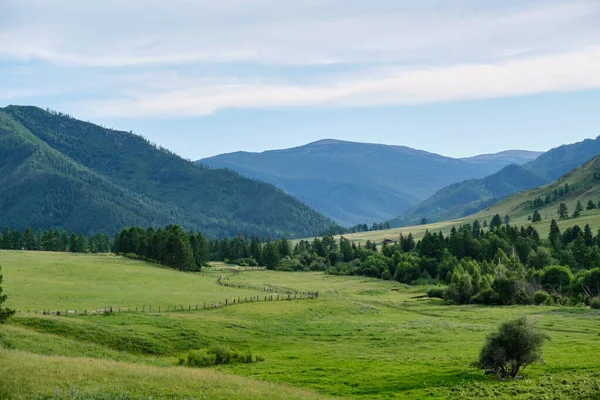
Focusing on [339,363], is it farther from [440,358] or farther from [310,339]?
[310,339]

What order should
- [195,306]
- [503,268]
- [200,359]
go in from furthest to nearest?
1. [503,268]
2. [195,306]
3. [200,359]

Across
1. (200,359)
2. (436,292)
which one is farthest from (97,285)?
(436,292)

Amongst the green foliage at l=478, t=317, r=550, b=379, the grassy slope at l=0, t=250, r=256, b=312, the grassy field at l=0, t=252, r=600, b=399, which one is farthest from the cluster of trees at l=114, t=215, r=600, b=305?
the green foliage at l=478, t=317, r=550, b=379

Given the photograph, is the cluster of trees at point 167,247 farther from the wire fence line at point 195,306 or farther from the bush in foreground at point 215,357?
the bush in foreground at point 215,357

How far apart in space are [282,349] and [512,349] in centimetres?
2589

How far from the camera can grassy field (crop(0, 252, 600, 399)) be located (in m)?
39.6

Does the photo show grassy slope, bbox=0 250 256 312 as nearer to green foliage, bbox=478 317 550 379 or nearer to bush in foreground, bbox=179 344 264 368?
bush in foreground, bbox=179 344 264 368

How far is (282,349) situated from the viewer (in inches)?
2653

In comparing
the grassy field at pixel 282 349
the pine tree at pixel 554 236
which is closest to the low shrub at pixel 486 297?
the grassy field at pixel 282 349

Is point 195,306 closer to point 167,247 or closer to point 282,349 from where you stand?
point 282,349

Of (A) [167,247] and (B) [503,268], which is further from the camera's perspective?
(A) [167,247]

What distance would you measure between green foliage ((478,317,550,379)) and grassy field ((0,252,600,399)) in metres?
1.54

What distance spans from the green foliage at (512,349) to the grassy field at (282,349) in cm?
154

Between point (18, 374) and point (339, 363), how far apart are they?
29008 mm
